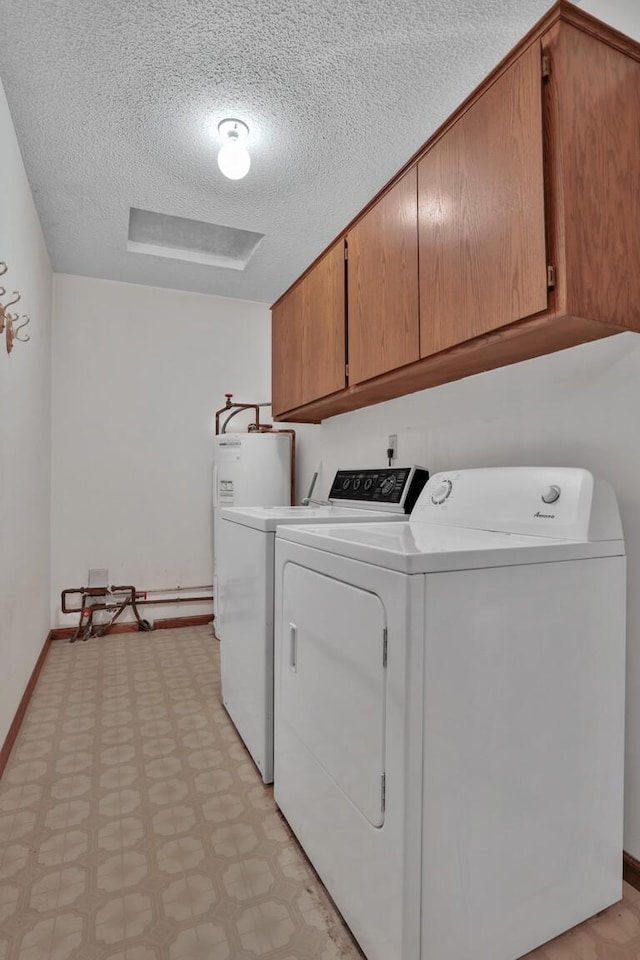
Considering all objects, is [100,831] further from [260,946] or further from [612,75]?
[612,75]

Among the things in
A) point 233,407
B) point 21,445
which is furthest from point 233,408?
point 21,445

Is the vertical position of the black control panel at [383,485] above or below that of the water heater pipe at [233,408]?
below

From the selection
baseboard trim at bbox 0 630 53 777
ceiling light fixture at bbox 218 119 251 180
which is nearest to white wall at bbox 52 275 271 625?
baseboard trim at bbox 0 630 53 777

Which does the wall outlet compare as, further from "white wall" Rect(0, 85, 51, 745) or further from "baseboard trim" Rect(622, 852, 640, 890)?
"baseboard trim" Rect(622, 852, 640, 890)

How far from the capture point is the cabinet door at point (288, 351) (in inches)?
109

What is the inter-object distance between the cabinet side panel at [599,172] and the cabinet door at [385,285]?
1.96 ft

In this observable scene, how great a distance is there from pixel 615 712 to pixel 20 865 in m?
1.69

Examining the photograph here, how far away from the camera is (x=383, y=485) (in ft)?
7.57

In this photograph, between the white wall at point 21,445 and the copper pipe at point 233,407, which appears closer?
the white wall at point 21,445

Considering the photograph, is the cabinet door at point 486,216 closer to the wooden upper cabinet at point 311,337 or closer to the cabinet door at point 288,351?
the wooden upper cabinet at point 311,337

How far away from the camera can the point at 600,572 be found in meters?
1.25

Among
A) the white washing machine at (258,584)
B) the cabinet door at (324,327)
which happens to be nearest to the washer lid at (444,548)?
the white washing machine at (258,584)

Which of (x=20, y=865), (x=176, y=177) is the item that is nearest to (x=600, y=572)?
(x=20, y=865)

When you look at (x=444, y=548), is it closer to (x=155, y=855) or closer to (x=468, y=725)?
(x=468, y=725)
